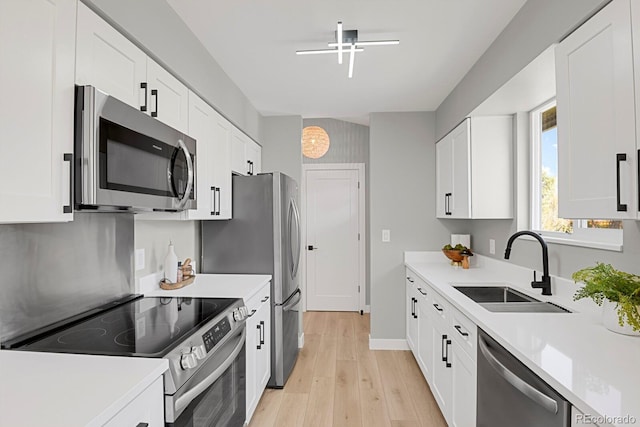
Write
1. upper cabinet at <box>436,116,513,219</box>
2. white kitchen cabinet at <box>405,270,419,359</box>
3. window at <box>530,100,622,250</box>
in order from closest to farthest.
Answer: window at <box>530,100,622,250</box> < upper cabinet at <box>436,116,513,219</box> < white kitchen cabinet at <box>405,270,419,359</box>

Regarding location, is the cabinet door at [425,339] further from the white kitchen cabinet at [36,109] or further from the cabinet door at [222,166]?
the white kitchen cabinet at [36,109]

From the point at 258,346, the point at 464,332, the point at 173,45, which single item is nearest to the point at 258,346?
the point at 258,346

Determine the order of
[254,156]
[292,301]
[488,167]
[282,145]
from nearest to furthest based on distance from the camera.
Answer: [488,167] → [292,301] → [254,156] → [282,145]

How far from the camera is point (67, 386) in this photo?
0.97m

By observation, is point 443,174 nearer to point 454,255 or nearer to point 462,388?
point 454,255

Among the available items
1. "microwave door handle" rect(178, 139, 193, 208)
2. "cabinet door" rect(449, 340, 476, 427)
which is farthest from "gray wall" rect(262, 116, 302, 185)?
"cabinet door" rect(449, 340, 476, 427)

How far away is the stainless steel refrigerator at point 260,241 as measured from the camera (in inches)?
111

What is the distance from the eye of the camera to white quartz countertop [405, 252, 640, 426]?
3.02 ft

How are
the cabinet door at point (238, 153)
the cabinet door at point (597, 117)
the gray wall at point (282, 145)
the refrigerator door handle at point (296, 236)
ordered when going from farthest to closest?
the gray wall at point (282, 145) < the refrigerator door handle at point (296, 236) < the cabinet door at point (238, 153) < the cabinet door at point (597, 117)

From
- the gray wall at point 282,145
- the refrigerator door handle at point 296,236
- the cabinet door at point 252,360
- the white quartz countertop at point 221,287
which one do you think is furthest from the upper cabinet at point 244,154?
the cabinet door at point 252,360

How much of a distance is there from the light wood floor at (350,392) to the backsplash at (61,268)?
137 centimetres

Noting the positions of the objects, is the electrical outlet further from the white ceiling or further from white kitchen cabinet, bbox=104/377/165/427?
the white ceiling

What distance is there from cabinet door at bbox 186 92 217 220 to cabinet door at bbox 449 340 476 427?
1690 mm

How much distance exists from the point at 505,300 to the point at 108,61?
2.56m
